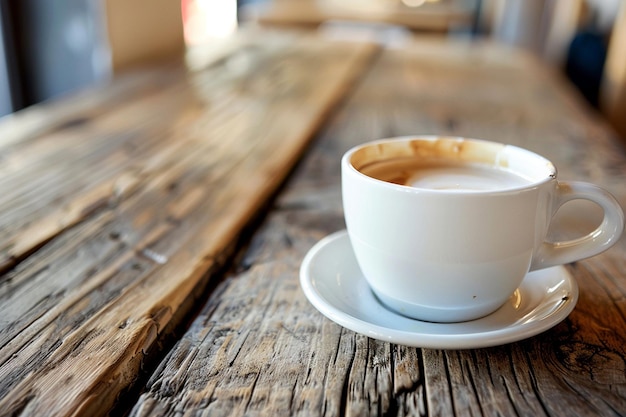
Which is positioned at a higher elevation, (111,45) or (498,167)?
(498,167)

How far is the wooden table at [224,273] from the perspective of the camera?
0.31 m

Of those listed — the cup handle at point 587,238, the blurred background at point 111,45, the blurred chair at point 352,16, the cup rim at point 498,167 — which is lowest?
the blurred chair at point 352,16

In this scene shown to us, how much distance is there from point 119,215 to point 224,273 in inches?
6.1

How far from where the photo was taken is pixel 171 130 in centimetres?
88

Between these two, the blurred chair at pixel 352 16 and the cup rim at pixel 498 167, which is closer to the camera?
the cup rim at pixel 498 167

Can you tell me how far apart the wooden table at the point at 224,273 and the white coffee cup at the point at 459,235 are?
0.03m

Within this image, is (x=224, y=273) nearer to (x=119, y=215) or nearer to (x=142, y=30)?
(x=119, y=215)

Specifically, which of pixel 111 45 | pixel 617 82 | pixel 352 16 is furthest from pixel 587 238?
pixel 352 16

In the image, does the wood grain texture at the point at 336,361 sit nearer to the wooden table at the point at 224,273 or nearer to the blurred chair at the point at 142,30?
the wooden table at the point at 224,273

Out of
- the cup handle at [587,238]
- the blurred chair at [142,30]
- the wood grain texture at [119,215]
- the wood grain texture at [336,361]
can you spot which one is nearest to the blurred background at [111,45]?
the blurred chair at [142,30]

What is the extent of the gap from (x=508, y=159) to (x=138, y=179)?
1.34 feet

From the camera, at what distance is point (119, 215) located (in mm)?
566

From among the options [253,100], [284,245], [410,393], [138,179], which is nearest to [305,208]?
[284,245]

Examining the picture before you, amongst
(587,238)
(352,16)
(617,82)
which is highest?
(587,238)
